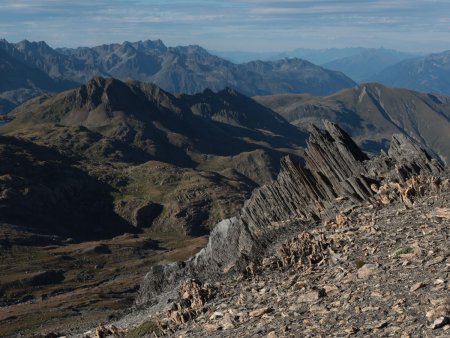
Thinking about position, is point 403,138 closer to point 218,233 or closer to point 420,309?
point 218,233

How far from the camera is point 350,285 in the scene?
923 inches

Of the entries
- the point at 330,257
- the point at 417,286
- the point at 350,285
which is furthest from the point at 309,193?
the point at 417,286

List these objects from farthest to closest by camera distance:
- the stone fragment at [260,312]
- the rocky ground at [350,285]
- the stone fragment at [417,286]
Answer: the stone fragment at [260,312] < the stone fragment at [417,286] < the rocky ground at [350,285]

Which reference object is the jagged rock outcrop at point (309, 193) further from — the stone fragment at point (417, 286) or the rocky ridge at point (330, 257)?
the stone fragment at point (417, 286)

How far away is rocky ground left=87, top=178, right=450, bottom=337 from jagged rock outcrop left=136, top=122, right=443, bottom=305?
14.4 ft

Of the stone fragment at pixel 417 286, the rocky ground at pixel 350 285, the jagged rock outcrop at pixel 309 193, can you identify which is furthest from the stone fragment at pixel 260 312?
the jagged rock outcrop at pixel 309 193

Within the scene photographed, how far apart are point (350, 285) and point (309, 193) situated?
67.0 feet

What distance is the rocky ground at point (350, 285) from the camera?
19.6m

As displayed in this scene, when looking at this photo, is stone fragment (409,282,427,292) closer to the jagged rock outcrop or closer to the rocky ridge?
the rocky ridge

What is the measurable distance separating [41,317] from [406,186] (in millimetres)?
67330

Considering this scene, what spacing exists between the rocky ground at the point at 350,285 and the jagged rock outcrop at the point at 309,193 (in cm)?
440

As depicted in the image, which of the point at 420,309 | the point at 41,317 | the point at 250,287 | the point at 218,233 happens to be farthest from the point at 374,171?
the point at 41,317

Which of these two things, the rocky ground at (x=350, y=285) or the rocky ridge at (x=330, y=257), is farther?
the rocky ridge at (x=330, y=257)

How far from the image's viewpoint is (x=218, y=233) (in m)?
48.8
